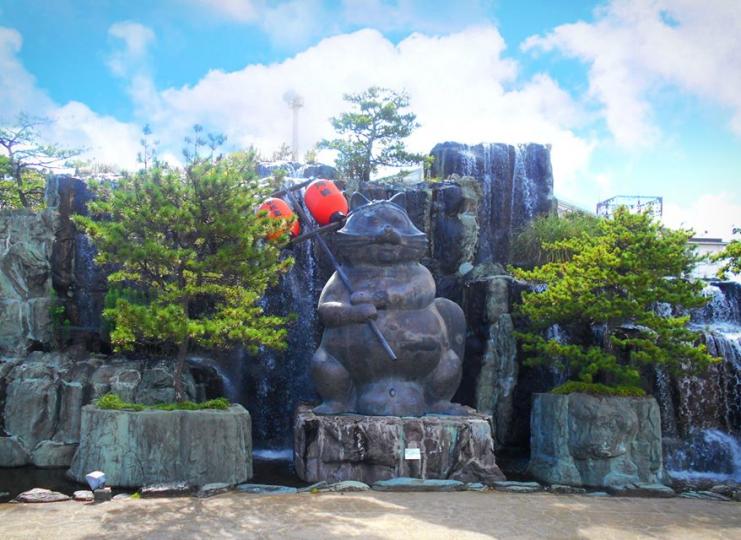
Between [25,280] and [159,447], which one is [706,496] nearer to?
[159,447]

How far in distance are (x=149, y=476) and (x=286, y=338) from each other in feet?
13.7

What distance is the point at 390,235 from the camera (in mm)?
9141

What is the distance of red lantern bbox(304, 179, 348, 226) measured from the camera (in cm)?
1094

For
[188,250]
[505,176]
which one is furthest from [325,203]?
[505,176]

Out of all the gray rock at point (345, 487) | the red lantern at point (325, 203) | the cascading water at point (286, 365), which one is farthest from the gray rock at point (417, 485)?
the red lantern at point (325, 203)

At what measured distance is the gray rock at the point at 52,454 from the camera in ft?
31.3

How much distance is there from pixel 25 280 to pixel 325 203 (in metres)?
4.98

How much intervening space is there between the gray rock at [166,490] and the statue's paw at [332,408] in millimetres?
2187

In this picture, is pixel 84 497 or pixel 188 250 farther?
pixel 188 250

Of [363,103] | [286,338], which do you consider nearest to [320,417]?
[286,338]

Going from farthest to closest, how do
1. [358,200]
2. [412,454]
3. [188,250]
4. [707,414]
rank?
[707,414] < [358,200] < [188,250] < [412,454]

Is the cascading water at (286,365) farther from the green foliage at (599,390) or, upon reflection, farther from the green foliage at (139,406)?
the green foliage at (599,390)

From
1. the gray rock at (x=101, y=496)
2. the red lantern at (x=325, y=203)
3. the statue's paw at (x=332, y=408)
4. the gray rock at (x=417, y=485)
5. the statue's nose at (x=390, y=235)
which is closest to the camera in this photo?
the gray rock at (x=101, y=496)

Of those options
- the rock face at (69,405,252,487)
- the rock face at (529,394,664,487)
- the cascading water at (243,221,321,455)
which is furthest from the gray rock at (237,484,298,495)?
the rock face at (529,394,664,487)
